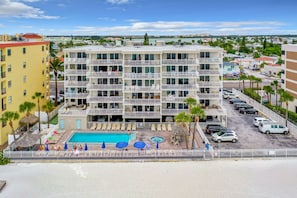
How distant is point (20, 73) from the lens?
4075cm

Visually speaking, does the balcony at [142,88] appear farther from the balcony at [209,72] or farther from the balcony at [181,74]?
the balcony at [209,72]

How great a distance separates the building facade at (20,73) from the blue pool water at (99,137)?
7.90 metres

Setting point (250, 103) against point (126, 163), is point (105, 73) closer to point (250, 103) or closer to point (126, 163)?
point (126, 163)

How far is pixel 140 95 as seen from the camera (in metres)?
42.8

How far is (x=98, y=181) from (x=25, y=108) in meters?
14.2

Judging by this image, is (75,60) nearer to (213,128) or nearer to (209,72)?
(209,72)

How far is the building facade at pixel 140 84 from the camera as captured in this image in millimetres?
41906

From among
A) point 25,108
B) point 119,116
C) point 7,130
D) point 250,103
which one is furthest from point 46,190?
point 250,103

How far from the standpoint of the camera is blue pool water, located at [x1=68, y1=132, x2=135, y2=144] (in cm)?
3628

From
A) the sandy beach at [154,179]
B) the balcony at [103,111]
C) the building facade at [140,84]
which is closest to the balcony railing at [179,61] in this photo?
the building facade at [140,84]

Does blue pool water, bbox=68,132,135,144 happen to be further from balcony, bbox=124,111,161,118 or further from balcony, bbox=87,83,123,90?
balcony, bbox=87,83,123,90

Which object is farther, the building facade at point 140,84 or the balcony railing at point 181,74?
the balcony railing at point 181,74

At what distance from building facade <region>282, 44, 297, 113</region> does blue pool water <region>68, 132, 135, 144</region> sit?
90.9 ft

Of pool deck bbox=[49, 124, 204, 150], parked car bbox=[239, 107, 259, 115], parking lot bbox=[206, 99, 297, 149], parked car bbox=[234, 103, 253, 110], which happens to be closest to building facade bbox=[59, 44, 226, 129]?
pool deck bbox=[49, 124, 204, 150]
